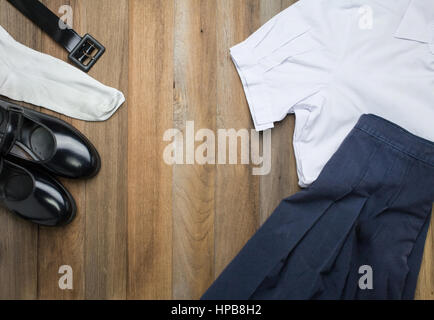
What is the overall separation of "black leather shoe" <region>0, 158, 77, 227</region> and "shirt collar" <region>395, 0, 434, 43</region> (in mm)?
889

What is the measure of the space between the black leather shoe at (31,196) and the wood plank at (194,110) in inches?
11.2

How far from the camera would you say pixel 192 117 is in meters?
0.75

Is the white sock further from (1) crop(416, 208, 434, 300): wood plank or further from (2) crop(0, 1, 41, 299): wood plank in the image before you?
(1) crop(416, 208, 434, 300): wood plank

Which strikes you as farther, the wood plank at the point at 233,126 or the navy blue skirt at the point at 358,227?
the wood plank at the point at 233,126

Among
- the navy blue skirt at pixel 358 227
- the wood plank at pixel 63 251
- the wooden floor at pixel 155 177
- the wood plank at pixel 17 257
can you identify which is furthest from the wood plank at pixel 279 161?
the wood plank at pixel 17 257

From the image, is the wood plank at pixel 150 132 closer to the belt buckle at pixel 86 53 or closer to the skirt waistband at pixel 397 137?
the belt buckle at pixel 86 53

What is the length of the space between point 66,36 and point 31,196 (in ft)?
1.35

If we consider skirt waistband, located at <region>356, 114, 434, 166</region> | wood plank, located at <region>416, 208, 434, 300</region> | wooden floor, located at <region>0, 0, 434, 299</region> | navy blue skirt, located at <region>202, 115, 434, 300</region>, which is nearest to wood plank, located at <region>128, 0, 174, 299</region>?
wooden floor, located at <region>0, 0, 434, 299</region>

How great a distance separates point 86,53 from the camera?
75cm

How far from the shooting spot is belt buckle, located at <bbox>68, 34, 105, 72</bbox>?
2.46 feet

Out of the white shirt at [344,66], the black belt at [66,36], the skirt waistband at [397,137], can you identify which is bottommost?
the skirt waistband at [397,137]

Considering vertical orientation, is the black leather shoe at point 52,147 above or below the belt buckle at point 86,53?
below

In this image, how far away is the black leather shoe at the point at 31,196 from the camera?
2.28 feet
